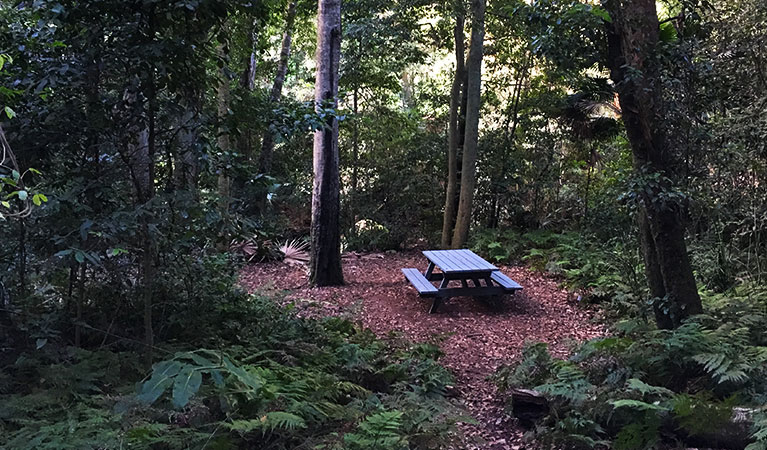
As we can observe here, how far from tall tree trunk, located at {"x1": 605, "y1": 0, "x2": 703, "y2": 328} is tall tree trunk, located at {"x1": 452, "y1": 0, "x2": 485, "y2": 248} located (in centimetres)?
499

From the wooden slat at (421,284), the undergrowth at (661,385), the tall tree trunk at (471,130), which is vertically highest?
the tall tree trunk at (471,130)

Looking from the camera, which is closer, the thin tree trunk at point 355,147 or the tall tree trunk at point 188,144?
the tall tree trunk at point 188,144

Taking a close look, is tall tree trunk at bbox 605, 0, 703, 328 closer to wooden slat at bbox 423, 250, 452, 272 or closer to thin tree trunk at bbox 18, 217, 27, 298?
wooden slat at bbox 423, 250, 452, 272

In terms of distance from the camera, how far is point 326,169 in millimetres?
8203

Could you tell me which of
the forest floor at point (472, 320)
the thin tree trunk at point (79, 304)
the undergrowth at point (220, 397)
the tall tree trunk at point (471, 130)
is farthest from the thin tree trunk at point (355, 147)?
the thin tree trunk at point (79, 304)

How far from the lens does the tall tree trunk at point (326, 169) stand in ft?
26.3

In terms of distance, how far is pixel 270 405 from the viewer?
3.10 m

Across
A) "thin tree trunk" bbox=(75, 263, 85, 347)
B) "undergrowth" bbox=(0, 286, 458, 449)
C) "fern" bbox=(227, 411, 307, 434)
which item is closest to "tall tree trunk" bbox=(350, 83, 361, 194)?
"undergrowth" bbox=(0, 286, 458, 449)

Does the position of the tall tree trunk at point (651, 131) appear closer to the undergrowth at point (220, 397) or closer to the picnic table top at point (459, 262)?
the undergrowth at point (220, 397)

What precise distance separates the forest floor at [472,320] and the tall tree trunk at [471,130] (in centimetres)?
168

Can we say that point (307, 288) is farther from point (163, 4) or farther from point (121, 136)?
point (163, 4)

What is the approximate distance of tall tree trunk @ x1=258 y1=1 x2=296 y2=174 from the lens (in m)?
10.9

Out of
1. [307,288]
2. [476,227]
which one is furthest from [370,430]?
[476,227]

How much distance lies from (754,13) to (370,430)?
5.73m
